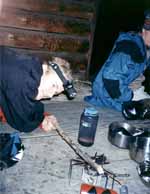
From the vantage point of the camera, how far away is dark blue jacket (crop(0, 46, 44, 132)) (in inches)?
186

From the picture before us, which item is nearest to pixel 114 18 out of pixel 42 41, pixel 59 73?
pixel 42 41

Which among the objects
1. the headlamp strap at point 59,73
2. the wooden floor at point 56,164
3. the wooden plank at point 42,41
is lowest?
the wooden floor at point 56,164

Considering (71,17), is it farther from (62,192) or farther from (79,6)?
(62,192)

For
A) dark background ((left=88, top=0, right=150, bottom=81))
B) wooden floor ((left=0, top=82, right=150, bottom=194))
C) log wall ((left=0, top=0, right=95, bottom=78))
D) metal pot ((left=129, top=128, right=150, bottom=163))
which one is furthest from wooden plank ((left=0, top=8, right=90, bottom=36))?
metal pot ((left=129, top=128, right=150, bottom=163))

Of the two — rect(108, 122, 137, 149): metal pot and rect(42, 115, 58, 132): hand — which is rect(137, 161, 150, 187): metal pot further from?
rect(42, 115, 58, 132): hand

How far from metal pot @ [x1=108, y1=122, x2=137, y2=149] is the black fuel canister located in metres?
0.31

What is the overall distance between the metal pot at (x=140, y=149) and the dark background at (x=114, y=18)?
4.13 m

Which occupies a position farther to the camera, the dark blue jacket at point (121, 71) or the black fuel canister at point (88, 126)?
the dark blue jacket at point (121, 71)

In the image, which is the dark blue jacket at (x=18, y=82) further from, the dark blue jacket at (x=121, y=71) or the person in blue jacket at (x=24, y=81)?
the dark blue jacket at (x=121, y=71)

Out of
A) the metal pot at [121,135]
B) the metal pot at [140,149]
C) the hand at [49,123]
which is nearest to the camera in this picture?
the metal pot at [140,149]

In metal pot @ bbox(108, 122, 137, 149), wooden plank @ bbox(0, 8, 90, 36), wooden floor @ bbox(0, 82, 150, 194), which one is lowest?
wooden floor @ bbox(0, 82, 150, 194)

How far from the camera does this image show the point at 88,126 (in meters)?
5.20

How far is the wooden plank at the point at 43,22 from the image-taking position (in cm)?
817

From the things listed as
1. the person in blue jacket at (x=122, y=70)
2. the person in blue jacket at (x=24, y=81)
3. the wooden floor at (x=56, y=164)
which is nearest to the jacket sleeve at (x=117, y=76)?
the person in blue jacket at (x=122, y=70)
